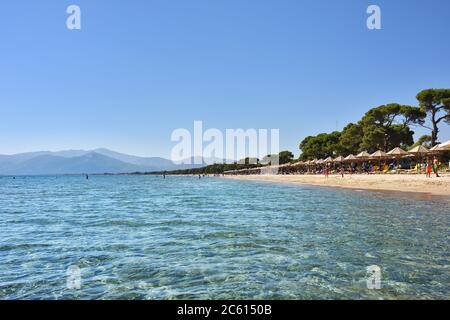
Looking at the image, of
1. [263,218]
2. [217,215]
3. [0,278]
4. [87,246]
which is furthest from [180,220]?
[0,278]

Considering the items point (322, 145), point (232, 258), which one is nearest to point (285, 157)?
point (322, 145)

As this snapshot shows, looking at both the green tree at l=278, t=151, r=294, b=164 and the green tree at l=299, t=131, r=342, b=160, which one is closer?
the green tree at l=299, t=131, r=342, b=160

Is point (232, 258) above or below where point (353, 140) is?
below

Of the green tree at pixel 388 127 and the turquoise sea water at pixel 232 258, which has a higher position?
the green tree at pixel 388 127
